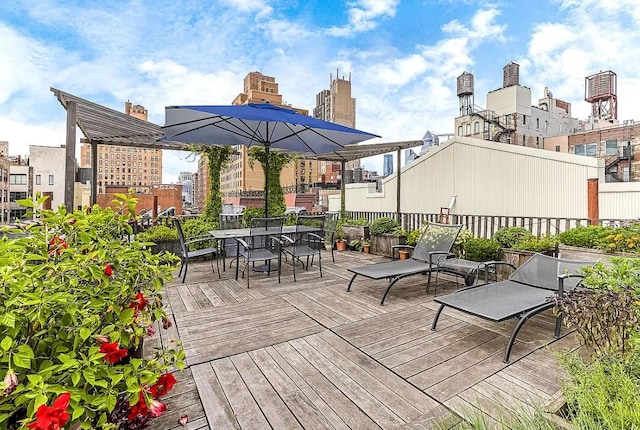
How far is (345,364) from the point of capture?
2355 mm

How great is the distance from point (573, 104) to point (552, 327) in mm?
44531

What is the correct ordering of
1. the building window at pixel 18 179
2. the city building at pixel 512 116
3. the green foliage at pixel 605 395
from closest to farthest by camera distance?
1. the green foliage at pixel 605 395
2. the city building at pixel 512 116
3. the building window at pixel 18 179

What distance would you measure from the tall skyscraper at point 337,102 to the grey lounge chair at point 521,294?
223 ft

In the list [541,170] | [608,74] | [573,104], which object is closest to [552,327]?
[541,170]

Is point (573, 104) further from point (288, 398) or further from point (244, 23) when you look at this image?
point (288, 398)

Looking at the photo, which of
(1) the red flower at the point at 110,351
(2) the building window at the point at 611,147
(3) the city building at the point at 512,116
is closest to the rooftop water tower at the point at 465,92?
(3) the city building at the point at 512,116

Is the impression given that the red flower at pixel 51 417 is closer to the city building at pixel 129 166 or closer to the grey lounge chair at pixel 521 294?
the grey lounge chair at pixel 521 294

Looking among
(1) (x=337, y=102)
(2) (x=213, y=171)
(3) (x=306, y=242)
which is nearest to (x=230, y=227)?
(3) (x=306, y=242)

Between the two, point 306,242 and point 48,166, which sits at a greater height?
point 48,166

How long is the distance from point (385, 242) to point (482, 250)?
7.25 ft

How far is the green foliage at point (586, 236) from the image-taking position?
15.8ft


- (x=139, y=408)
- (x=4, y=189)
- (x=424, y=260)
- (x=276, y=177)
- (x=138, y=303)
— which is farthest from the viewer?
(x=4, y=189)

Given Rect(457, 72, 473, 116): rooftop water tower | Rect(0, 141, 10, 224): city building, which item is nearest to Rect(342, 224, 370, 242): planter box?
Rect(457, 72, 473, 116): rooftop water tower

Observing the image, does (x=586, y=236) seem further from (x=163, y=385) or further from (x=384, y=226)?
(x=163, y=385)
